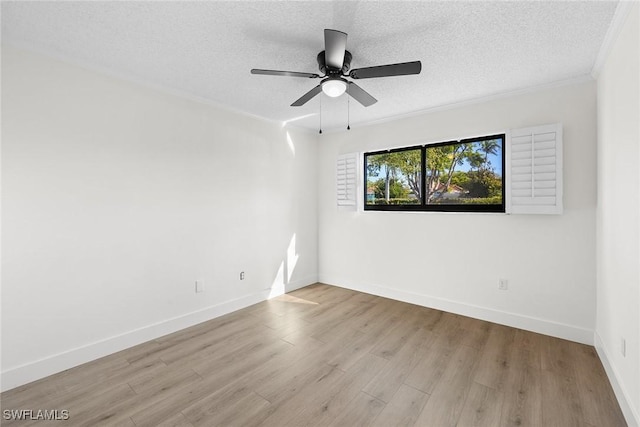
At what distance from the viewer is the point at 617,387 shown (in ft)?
6.27

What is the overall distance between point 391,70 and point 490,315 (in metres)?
2.77

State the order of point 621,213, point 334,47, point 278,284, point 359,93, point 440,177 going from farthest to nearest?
point 278,284
point 440,177
point 359,93
point 621,213
point 334,47

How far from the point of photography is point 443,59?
228cm

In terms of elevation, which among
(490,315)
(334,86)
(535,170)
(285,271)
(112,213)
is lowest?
(490,315)

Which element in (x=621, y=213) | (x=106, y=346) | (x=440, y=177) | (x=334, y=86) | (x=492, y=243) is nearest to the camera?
(x=621, y=213)

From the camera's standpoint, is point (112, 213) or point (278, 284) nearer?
point (112, 213)

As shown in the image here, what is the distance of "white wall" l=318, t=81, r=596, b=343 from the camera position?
2623 mm

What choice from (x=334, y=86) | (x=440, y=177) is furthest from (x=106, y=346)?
(x=440, y=177)

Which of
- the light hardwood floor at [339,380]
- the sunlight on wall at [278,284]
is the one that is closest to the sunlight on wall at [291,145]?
the sunlight on wall at [278,284]

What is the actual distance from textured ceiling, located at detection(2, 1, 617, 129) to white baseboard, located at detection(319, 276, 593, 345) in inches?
91.6

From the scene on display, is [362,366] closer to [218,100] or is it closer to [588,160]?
[588,160]

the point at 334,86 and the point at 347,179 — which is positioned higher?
the point at 334,86

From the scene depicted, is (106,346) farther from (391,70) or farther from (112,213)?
(391,70)

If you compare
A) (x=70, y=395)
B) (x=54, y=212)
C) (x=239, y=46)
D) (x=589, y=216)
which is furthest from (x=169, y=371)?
(x=589, y=216)
